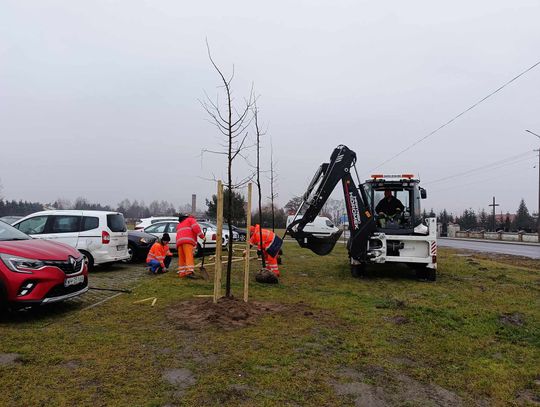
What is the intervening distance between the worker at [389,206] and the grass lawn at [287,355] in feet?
13.1

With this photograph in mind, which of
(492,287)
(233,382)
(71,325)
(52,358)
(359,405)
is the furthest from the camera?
(492,287)

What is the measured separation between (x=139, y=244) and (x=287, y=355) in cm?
1088

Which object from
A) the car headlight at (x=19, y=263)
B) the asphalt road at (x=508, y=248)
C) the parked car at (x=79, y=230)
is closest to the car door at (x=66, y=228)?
the parked car at (x=79, y=230)

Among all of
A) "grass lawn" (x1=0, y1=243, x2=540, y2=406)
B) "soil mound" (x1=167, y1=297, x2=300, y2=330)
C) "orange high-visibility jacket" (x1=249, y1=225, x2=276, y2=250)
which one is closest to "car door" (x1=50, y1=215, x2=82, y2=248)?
"grass lawn" (x1=0, y1=243, x2=540, y2=406)

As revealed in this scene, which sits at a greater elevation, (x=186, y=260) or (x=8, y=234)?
(x=8, y=234)

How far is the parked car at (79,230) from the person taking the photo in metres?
11.1

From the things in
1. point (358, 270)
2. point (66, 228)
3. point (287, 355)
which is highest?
point (66, 228)

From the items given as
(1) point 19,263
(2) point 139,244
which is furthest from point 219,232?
(2) point 139,244

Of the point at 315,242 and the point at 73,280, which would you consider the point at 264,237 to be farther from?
the point at 73,280

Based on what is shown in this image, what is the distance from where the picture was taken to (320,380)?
4062mm

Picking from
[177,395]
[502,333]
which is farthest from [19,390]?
[502,333]

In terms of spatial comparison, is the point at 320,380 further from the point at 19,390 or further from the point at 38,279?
the point at 38,279

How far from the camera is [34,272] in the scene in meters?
5.79

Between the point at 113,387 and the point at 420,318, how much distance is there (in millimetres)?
4700
